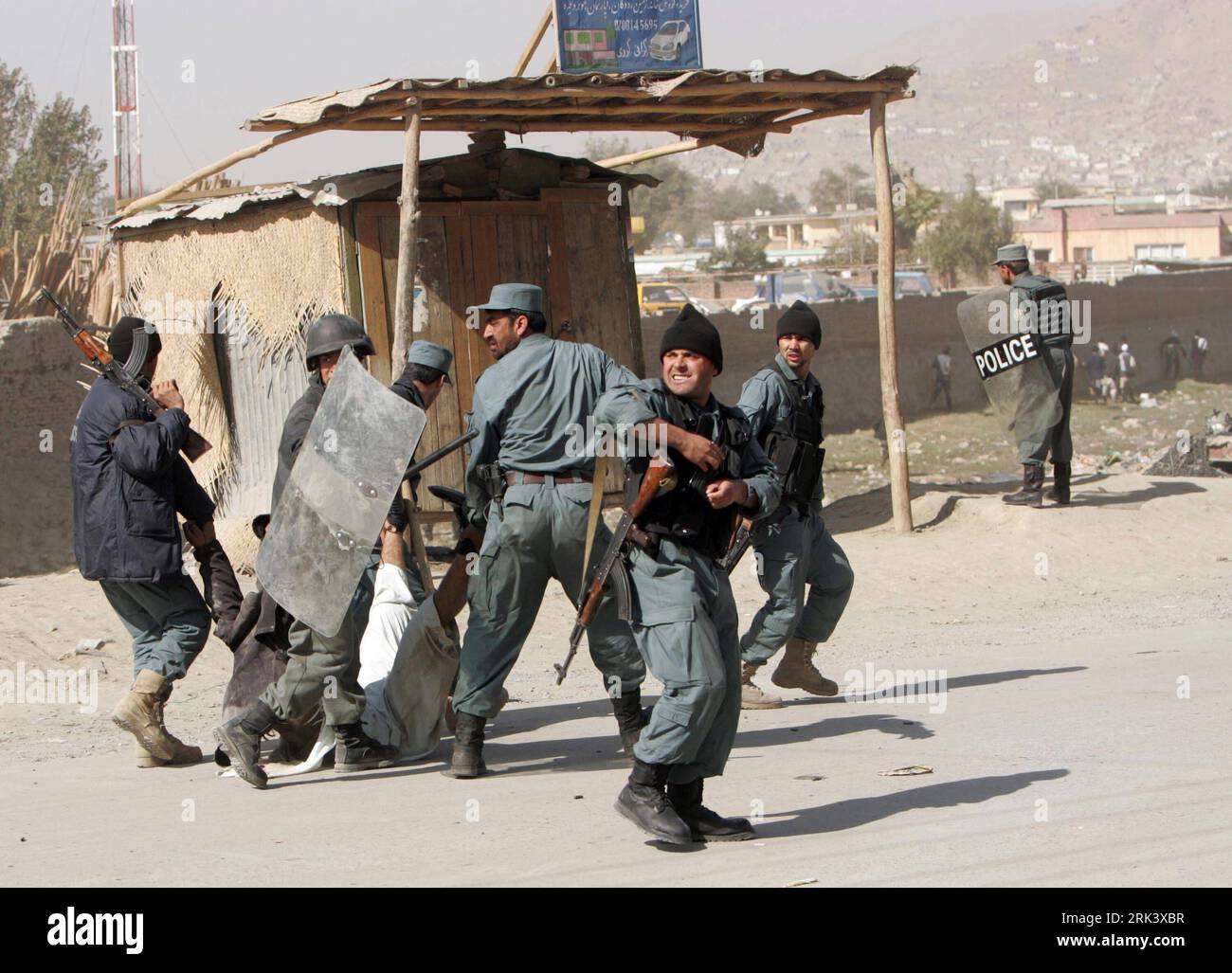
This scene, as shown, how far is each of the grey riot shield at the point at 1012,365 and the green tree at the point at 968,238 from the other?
47815 mm

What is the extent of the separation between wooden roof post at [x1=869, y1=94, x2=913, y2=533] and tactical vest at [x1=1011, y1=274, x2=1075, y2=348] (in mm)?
1030

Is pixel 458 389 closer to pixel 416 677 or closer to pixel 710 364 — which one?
pixel 416 677

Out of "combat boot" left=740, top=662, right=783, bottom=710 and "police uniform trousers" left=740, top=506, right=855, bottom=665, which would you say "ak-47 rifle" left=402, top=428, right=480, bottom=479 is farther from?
"combat boot" left=740, top=662, right=783, bottom=710

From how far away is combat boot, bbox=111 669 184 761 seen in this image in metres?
6.36

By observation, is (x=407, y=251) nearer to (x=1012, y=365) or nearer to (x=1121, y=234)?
(x=1012, y=365)

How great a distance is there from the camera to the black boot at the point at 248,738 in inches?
237

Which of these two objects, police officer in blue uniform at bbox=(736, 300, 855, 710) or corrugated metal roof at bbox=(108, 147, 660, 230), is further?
corrugated metal roof at bbox=(108, 147, 660, 230)

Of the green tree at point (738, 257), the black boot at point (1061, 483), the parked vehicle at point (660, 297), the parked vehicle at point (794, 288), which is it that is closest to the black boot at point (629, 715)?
the black boot at point (1061, 483)

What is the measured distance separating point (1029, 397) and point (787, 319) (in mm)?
5477

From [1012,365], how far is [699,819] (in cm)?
797

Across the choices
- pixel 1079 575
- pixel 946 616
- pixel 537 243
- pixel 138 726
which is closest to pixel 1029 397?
pixel 1079 575

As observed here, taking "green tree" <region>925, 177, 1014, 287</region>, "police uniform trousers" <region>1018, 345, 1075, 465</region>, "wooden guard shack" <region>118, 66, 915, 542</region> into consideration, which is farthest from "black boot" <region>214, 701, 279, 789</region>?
"green tree" <region>925, 177, 1014, 287</region>

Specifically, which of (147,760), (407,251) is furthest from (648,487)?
(407,251)
